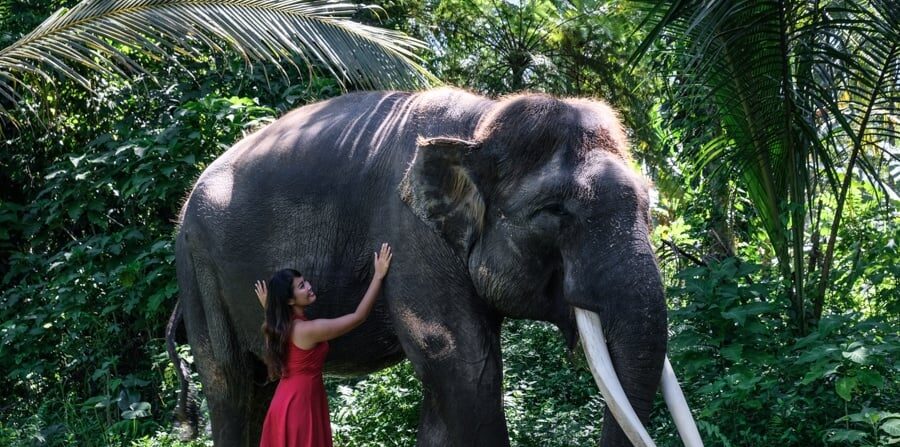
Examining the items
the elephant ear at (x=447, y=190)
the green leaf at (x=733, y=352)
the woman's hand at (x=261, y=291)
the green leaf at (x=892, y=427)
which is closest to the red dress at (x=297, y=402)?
the woman's hand at (x=261, y=291)

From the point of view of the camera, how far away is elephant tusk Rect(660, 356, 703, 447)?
166 inches

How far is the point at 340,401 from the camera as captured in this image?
7.39 metres

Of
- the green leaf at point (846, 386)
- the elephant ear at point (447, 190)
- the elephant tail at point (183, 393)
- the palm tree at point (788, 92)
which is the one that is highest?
the palm tree at point (788, 92)

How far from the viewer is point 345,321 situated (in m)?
4.82

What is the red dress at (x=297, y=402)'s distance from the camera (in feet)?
16.8

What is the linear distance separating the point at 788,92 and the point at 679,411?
2.90 m

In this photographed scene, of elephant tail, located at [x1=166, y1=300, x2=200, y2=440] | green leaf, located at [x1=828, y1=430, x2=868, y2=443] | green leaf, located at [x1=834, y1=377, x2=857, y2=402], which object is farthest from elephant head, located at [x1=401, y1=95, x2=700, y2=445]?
elephant tail, located at [x1=166, y1=300, x2=200, y2=440]

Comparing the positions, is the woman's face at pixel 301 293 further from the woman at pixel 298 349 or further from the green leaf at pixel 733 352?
the green leaf at pixel 733 352

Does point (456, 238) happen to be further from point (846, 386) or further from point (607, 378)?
point (846, 386)

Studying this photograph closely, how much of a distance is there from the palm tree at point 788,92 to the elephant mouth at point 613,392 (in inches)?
101

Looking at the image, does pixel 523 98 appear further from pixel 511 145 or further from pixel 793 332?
pixel 793 332

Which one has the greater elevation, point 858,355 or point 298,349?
point 858,355

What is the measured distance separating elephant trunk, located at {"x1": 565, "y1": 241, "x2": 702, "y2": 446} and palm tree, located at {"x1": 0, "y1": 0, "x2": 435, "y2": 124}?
362 centimetres

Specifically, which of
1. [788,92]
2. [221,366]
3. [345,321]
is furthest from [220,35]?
[788,92]
